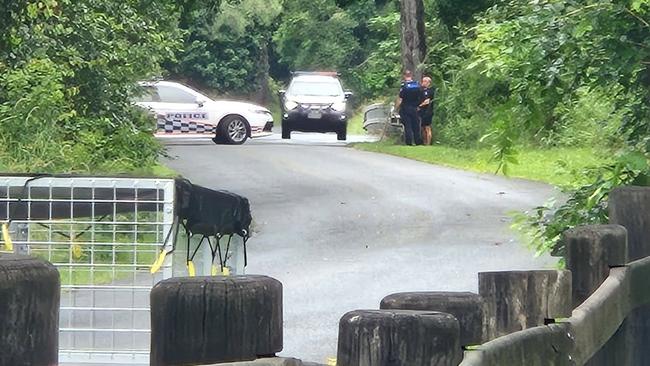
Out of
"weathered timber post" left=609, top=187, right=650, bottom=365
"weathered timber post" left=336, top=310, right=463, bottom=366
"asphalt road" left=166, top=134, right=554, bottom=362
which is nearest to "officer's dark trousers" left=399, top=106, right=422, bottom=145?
"asphalt road" left=166, top=134, right=554, bottom=362

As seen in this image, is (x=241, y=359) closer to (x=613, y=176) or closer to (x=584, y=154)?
(x=613, y=176)

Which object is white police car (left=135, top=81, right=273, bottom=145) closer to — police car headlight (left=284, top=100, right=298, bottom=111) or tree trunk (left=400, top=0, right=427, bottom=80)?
police car headlight (left=284, top=100, right=298, bottom=111)

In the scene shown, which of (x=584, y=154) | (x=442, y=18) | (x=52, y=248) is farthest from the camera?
(x=442, y=18)

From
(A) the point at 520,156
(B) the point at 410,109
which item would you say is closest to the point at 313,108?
(B) the point at 410,109

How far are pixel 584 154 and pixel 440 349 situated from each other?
19021 mm

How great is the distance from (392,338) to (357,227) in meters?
13.4

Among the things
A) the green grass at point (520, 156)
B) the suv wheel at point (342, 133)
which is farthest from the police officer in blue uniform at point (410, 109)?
the suv wheel at point (342, 133)

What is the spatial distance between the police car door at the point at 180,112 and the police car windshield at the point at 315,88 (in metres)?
2.86

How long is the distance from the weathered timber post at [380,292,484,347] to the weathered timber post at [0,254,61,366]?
880 millimetres

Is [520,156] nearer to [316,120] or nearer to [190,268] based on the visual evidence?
[190,268]

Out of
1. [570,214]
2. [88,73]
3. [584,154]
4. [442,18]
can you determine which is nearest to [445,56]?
[442,18]

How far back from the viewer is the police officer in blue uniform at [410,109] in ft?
94.1

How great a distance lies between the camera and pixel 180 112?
32406 millimetres

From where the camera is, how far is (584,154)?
21031 millimetres
